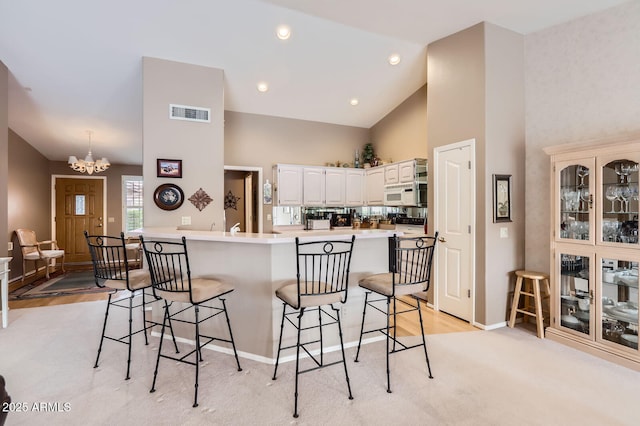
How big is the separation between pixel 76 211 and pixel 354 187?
682cm

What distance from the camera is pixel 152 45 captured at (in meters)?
3.96

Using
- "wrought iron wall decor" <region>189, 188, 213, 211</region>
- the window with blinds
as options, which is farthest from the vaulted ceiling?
the window with blinds

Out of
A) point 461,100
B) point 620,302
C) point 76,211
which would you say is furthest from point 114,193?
point 620,302

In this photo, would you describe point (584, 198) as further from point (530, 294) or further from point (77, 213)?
point (77, 213)

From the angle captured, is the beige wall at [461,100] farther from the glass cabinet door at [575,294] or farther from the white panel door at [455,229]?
the glass cabinet door at [575,294]

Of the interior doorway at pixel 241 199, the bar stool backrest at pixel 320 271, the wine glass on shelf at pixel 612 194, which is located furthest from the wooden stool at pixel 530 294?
the interior doorway at pixel 241 199

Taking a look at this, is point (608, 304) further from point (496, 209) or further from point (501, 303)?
point (496, 209)

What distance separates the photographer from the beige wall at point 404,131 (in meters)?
5.50

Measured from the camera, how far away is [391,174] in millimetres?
5715

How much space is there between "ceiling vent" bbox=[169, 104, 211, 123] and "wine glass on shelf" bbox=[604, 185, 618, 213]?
4.57m

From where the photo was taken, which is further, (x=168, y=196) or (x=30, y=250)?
(x=30, y=250)

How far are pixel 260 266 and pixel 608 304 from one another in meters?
3.20

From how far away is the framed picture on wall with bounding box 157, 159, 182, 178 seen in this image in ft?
13.7

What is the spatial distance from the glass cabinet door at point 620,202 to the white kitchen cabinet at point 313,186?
13.6 ft
